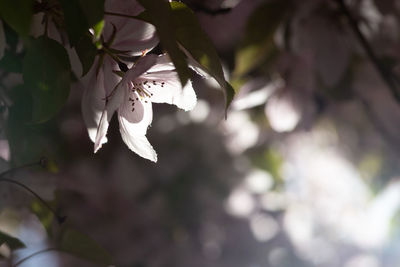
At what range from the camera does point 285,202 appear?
1.50m

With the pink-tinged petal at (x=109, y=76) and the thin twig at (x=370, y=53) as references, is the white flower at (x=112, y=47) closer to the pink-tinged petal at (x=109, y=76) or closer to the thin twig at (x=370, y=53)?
the pink-tinged petal at (x=109, y=76)

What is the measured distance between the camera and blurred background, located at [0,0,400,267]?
73 cm

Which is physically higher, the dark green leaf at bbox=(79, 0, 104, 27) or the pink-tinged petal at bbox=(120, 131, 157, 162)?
the dark green leaf at bbox=(79, 0, 104, 27)

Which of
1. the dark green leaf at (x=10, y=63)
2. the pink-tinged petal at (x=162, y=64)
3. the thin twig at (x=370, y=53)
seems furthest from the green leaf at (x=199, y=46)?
the thin twig at (x=370, y=53)

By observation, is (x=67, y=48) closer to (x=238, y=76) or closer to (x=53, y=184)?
(x=53, y=184)

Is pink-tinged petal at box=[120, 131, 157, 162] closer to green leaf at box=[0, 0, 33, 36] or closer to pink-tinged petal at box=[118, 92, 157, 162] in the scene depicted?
pink-tinged petal at box=[118, 92, 157, 162]

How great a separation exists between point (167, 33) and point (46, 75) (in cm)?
9

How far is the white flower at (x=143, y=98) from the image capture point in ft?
1.29

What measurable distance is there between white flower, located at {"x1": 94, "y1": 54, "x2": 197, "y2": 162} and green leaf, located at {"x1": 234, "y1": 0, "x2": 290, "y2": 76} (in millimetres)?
360

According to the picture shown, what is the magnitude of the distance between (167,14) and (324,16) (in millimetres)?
443

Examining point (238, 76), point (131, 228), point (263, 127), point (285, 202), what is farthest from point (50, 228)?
point (285, 202)

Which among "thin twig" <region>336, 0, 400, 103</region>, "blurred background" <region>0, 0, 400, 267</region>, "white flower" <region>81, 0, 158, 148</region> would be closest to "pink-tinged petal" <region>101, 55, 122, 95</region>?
"white flower" <region>81, 0, 158, 148</region>

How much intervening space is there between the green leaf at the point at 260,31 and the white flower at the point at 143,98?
36cm

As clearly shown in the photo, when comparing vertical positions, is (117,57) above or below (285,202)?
above
